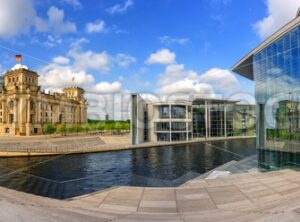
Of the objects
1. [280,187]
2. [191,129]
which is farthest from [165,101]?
[280,187]

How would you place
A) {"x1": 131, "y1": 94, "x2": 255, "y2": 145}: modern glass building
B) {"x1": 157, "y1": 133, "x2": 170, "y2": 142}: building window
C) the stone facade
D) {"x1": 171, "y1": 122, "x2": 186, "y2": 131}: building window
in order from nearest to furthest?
{"x1": 131, "y1": 94, "x2": 255, "y2": 145}: modern glass building, {"x1": 157, "y1": 133, "x2": 170, "y2": 142}: building window, {"x1": 171, "y1": 122, "x2": 186, "y2": 131}: building window, the stone facade

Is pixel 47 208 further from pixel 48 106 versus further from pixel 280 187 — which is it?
pixel 48 106

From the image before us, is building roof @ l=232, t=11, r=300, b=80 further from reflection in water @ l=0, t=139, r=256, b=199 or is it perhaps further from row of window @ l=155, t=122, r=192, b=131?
row of window @ l=155, t=122, r=192, b=131

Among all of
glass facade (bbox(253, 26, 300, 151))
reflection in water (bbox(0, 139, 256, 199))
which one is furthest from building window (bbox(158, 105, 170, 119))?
glass facade (bbox(253, 26, 300, 151))

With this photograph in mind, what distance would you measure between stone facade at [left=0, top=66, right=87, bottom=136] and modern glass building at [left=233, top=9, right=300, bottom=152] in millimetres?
89799

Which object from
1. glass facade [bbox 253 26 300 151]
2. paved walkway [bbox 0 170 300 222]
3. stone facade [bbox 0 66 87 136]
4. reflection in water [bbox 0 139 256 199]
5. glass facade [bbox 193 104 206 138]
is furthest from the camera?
stone facade [bbox 0 66 87 136]

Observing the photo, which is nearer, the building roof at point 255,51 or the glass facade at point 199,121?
the building roof at point 255,51

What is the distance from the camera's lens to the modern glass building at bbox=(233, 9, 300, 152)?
792 inches

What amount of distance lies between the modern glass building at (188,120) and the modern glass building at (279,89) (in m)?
37.8

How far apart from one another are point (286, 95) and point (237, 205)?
14535 mm

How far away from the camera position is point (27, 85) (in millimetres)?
102875

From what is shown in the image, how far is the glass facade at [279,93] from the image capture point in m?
20.1

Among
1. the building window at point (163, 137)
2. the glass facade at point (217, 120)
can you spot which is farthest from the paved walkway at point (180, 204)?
the glass facade at point (217, 120)

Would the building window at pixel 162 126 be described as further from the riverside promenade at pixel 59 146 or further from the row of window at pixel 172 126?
the riverside promenade at pixel 59 146
